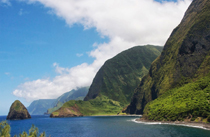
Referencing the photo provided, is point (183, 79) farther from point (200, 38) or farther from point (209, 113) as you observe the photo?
point (209, 113)

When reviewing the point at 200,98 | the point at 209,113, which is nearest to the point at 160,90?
the point at 200,98

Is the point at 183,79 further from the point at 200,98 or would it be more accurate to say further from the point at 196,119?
the point at 196,119

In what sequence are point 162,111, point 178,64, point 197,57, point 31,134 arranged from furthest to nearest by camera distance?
point 178,64 < point 197,57 < point 162,111 < point 31,134

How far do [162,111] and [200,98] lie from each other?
32306 mm

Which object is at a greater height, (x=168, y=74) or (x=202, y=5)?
(x=202, y=5)

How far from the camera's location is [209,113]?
96.8 m

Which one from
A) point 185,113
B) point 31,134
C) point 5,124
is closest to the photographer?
point 31,134

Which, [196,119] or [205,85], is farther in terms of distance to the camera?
[205,85]

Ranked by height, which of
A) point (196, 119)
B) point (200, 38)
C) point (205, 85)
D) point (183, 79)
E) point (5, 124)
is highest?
point (200, 38)

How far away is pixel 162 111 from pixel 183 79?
2032 inches

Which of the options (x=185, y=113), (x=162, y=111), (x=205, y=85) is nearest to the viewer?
(x=185, y=113)

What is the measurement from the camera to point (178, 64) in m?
188

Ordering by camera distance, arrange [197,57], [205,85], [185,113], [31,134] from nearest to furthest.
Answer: [31,134] < [185,113] < [205,85] < [197,57]

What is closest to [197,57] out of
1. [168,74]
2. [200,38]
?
[200,38]
